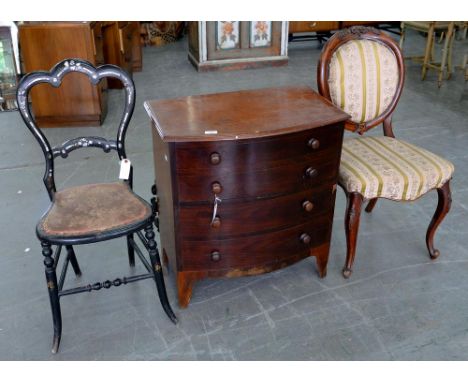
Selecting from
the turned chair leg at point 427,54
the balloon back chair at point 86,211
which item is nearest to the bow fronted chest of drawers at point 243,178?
the balloon back chair at point 86,211

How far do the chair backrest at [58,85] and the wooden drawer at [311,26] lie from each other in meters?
5.46

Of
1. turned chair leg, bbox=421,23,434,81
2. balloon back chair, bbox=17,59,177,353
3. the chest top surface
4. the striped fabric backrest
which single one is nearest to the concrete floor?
balloon back chair, bbox=17,59,177,353

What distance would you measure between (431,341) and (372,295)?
0.37 metres

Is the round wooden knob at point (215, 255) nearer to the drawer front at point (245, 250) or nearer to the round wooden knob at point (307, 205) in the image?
the drawer front at point (245, 250)

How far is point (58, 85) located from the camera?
2.20 metres

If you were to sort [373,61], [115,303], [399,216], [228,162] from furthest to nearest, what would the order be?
[399,216] < [373,61] < [115,303] < [228,162]

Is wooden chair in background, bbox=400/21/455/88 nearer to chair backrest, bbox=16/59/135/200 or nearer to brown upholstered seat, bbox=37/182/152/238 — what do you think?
chair backrest, bbox=16/59/135/200

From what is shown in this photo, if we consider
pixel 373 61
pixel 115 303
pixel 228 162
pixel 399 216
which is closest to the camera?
pixel 228 162

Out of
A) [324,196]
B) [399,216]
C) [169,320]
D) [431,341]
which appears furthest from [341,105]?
[169,320]

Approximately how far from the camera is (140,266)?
271cm

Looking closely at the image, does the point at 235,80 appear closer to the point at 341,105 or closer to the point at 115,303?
the point at 341,105

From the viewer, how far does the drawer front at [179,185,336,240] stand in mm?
2121

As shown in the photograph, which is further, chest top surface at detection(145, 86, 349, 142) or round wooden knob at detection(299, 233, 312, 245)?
round wooden knob at detection(299, 233, 312, 245)

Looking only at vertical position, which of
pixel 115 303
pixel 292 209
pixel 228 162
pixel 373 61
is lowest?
pixel 115 303
